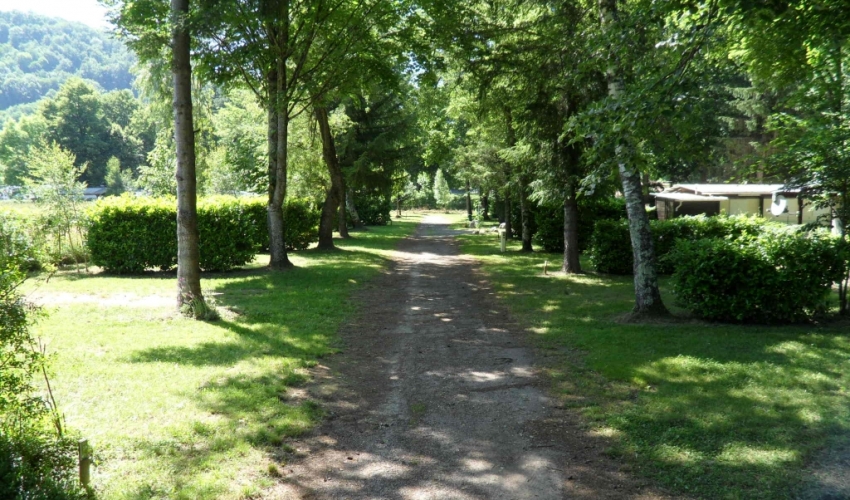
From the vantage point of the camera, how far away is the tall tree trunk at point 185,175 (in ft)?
31.4

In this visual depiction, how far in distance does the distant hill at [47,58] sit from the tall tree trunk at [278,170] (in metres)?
130

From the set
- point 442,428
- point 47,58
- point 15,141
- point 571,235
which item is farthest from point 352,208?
point 47,58

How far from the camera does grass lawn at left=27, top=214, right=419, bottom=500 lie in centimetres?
423

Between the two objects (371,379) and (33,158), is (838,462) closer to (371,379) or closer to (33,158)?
(371,379)

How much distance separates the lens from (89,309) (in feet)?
33.1

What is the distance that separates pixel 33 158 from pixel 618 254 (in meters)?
16.6

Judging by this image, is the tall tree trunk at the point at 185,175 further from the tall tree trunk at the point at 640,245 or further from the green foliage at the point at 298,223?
the green foliage at the point at 298,223

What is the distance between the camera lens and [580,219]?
1964 cm

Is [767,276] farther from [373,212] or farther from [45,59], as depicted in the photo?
[45,59]

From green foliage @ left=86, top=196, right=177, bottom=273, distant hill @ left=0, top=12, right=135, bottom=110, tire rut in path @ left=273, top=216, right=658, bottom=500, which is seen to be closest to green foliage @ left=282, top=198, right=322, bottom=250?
green foliage @ left=86, top=196, right=177, bottom=273

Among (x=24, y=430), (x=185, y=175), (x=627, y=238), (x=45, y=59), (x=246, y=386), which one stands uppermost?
(x=45, y=59)

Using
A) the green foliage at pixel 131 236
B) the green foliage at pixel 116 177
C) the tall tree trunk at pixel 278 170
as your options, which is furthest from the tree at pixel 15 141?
the tall tree trunk at pixel 278 170

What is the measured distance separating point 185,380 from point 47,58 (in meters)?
174

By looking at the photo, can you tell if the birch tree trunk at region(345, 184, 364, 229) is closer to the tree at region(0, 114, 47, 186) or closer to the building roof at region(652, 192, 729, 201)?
the building roof at region(652, 192, 729, 201)
